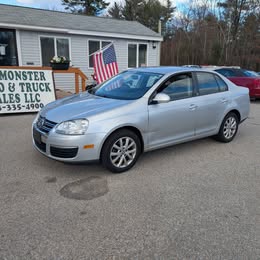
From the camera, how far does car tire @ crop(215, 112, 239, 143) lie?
4.96 meters

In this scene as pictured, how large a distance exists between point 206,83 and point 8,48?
29.8 feet

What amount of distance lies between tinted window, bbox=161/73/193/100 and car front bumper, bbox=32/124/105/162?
1.41 metres

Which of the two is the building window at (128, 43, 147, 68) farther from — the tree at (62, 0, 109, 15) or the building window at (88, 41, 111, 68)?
the tree at (62, 0, 109, 15)

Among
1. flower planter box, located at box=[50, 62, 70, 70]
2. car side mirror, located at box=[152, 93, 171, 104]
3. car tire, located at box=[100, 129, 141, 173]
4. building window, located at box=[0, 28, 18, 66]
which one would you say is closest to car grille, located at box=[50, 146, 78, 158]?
car tire, located at box=[100, 129, 141, 173]

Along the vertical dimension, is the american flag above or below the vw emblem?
above

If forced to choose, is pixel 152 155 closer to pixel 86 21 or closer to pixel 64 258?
pixel 64 258

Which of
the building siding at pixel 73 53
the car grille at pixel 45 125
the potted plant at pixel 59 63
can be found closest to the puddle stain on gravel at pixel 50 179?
the car grille at pixel 45 125

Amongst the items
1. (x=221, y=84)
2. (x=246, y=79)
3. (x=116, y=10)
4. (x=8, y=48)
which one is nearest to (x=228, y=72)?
(x=246, y=79)

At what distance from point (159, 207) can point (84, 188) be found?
1.00 m

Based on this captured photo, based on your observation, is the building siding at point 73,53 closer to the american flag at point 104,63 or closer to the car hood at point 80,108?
the american flag at point 104,63

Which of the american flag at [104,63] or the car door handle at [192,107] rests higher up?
the american flag at [104,63]

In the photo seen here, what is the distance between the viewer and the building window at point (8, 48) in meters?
10.3

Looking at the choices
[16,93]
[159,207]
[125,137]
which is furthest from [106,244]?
[16,93]

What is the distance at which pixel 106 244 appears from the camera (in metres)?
2.24
